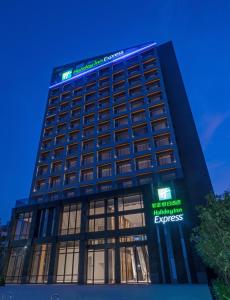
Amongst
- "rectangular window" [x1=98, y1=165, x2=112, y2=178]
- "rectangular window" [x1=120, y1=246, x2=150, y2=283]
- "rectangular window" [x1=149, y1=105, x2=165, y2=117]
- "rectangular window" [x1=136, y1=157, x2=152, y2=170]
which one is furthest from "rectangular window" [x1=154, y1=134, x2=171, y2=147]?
"rectangular window" [x1=120, y1=246, x2=150, y2=283]

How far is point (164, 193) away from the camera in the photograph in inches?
1044

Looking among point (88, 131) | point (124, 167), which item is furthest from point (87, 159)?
point (124, 167)

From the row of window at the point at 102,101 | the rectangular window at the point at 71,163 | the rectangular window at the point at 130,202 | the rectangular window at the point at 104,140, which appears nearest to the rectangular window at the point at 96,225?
the rectangular window at the point at 130,202

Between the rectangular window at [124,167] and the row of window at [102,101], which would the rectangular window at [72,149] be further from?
the rectangular window at [124,167]

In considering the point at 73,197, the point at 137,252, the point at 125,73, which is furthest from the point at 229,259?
the point at 125,73

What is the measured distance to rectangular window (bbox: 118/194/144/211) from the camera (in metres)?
27.5

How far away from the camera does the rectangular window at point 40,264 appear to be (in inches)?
1047

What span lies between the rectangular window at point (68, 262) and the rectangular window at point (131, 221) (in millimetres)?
6297

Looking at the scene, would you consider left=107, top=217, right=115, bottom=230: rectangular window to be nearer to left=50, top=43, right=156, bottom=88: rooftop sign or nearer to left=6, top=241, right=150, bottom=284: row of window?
left=6, top=241, right=150, bottom=284: row of window

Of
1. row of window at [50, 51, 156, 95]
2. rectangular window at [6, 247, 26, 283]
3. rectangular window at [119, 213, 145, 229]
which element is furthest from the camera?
row of window at [50, 51, 156, 95]

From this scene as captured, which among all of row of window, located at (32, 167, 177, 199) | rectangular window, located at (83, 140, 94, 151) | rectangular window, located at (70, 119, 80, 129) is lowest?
row of window, located at (32, 167, 177, 199)

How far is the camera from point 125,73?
47562 mm

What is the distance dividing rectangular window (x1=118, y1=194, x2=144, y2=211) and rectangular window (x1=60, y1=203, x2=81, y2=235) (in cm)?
597

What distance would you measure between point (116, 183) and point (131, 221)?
5627mm
